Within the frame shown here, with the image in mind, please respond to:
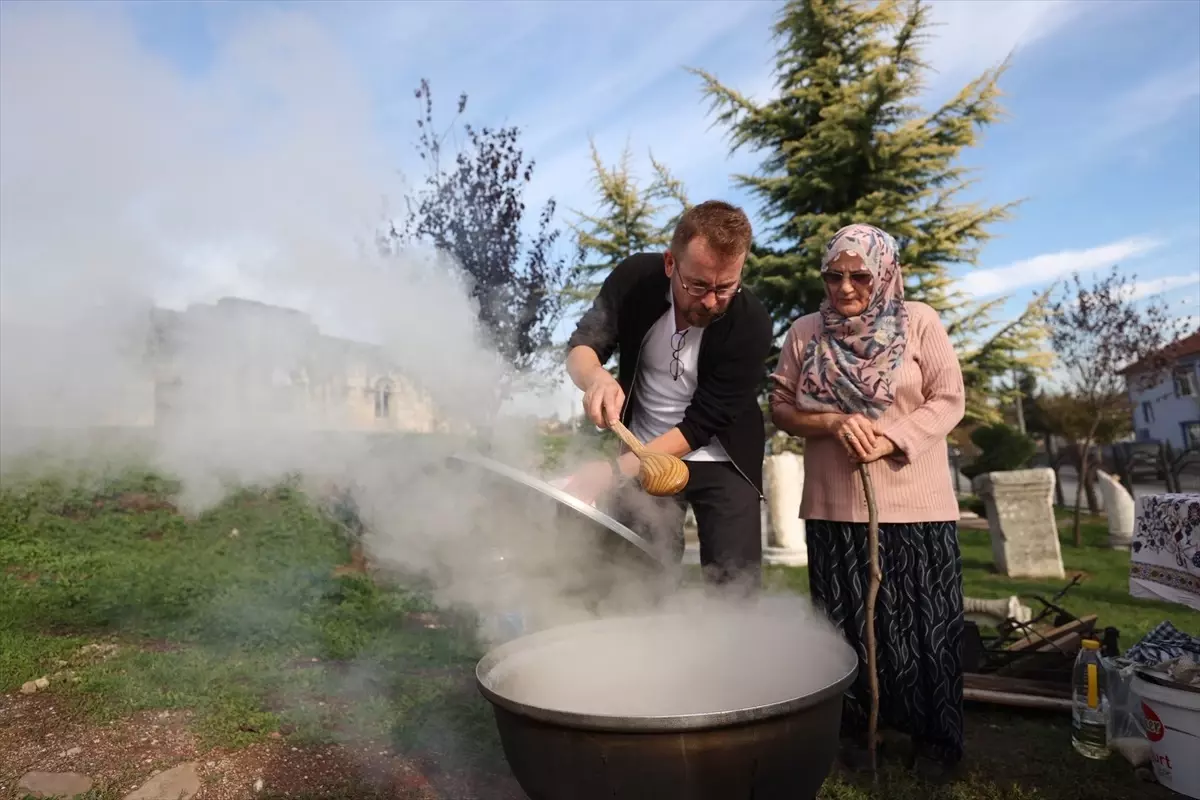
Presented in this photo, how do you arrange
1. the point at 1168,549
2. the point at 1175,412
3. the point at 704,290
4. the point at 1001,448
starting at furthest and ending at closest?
the point at 1175,412
the point at 1001,448
the point at 1168,549
the point at 704,290

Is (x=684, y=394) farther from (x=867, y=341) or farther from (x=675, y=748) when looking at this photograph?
(x=675, y=748)

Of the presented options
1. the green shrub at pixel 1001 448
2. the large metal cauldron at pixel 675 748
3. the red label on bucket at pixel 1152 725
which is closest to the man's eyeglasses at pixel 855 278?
the large metal cauldron at pixel 675 748

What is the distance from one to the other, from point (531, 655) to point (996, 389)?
13.1 meters

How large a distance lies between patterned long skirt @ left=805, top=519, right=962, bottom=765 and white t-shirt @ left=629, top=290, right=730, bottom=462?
70 centimetres

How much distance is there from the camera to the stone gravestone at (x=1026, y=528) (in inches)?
288

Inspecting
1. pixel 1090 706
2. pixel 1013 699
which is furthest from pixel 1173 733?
pixel 1013 699

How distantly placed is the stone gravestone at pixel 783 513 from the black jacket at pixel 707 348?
6.00 m

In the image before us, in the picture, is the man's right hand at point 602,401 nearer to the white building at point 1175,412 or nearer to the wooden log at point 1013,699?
the wooden log at point 1013,699

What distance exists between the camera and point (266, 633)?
4.43m

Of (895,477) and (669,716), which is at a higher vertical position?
(895,477)

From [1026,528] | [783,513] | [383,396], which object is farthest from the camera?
[783,513]

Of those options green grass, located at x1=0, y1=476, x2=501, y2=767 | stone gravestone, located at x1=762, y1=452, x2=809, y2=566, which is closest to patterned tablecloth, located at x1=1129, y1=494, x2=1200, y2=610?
green grass, located at x1=0, y1=476, x2=501, y2=767

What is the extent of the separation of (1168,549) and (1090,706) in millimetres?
775

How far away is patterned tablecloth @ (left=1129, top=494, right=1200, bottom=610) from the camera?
8.86 ft
